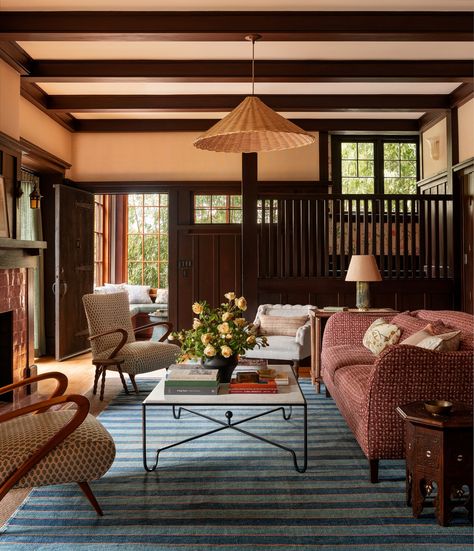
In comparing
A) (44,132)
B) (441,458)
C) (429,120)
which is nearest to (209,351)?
(441,458)

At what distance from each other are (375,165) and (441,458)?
19.9 feet

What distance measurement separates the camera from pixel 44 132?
6.51m

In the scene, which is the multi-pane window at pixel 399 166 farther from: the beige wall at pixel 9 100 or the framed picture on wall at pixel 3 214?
the framed picture on wall at pixel 3 214

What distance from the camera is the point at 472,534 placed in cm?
230

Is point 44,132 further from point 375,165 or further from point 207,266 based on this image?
point 375,165

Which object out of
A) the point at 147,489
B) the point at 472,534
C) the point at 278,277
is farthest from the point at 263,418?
the point at 278,277

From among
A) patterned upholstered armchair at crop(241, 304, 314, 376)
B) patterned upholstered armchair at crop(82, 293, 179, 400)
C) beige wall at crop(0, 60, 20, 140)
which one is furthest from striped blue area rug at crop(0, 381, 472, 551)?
beige wall at crop(0, 60, 20, 140)

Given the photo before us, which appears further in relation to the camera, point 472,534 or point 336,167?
point 336,167

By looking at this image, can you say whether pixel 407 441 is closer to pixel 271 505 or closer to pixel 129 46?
pixel 271 505

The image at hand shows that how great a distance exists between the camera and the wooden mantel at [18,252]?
4.39 metres

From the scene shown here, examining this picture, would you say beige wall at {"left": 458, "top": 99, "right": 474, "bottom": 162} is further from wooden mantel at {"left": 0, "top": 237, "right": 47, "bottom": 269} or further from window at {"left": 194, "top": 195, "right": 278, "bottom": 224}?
wooden mantel at {"left": 0, "top": 237, "right": 47, "bottom": 269}

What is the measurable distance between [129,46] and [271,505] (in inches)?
163

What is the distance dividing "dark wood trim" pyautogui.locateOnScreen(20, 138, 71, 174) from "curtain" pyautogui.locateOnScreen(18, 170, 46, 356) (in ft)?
0.70

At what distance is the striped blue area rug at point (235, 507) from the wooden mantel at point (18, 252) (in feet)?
6.23
